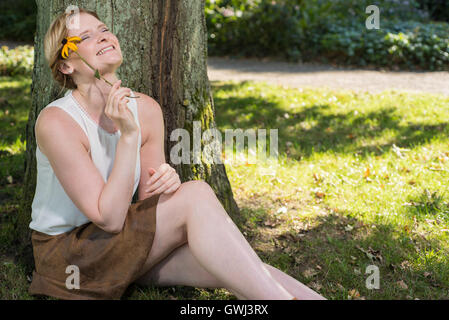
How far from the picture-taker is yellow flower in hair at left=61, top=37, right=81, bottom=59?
7.39 feet

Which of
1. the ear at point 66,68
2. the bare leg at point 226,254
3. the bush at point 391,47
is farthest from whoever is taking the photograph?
the bush at point 391,47

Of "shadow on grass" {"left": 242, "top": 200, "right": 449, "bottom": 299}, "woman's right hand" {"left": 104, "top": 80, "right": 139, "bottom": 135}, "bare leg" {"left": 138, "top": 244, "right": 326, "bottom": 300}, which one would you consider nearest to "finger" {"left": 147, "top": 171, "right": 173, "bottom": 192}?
"woman's right hand" {"left": 104, "top": 80, "right": 139, "bottom": 135}

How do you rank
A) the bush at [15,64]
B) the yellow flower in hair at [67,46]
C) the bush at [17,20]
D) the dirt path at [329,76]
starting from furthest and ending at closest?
1. the bush at [17,20]
2. the bush at [15,64]
3. the dirt path at [329,76]
4. the yellow flower in hair at [67,46]

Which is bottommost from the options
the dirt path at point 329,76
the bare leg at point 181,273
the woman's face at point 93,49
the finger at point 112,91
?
the bare leg at point 181,273

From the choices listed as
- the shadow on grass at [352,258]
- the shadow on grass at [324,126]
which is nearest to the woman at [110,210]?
the shadow on grass at [352,258]

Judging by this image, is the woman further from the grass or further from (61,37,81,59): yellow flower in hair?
the grass

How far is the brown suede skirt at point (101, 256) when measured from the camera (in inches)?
90.6

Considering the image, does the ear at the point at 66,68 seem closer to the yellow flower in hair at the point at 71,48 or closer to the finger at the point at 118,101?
the yellow flower in hair at the point at 71,48

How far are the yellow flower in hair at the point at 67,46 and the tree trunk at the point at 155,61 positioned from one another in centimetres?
47

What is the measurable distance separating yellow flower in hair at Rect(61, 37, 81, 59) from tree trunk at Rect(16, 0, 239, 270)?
0.47 metres

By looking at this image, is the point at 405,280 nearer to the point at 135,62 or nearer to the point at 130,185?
the point at 130,185

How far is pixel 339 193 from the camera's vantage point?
3785mm

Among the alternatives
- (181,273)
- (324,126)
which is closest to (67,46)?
(181,273)
